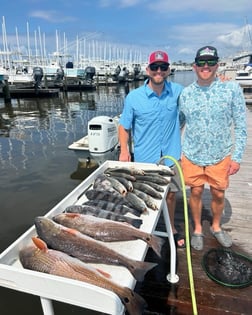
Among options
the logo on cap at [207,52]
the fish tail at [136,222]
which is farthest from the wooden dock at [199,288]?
the logo on cap at [207,52]

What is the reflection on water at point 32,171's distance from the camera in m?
5.45

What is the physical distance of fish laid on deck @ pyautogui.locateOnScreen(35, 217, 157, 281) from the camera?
1.54m

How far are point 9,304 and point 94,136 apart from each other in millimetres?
4567

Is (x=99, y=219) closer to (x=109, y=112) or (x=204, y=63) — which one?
(x=204, y=63)

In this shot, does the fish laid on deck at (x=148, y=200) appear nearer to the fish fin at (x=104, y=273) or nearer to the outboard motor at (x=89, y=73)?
the fish fin at (x=104, y=273)

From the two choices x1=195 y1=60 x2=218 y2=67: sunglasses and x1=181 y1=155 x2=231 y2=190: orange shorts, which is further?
x1=181 y1=155 x2=231 y2=190: orange shorts

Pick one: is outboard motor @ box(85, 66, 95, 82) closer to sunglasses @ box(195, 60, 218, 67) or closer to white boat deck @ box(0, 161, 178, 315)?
sunglasses @ box(195, 60, 218, 67)

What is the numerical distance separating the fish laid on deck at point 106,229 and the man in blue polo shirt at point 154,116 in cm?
145

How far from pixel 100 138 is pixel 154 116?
14.9ft

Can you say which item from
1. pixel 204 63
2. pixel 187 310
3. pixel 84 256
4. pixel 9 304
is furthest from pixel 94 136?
pixel 84 256

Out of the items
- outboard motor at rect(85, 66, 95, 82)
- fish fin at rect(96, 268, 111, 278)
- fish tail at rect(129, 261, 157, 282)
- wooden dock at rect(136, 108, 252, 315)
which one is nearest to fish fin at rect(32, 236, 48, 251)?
fish fin at rect(96, 268, 111, 278)

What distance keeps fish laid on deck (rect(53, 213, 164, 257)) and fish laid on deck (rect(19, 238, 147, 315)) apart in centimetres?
27

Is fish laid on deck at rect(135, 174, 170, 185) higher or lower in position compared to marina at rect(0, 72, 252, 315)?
higher

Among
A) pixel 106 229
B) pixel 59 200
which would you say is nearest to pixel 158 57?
pixel 106 229
